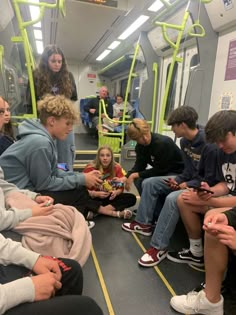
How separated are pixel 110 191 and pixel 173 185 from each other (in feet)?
3.00

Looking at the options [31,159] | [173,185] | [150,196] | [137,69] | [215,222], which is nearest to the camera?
[215,222]

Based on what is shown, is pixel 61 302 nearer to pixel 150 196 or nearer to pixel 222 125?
pixel 222 125

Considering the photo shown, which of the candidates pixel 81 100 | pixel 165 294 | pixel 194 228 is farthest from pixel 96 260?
pixel 81 100

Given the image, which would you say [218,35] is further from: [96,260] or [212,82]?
[96,260]

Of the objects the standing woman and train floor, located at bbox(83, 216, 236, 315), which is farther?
the standing woman

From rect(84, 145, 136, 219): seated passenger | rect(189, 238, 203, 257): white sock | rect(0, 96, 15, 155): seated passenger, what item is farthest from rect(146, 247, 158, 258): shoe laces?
rect(0, 96, 15, 155): seated passenger

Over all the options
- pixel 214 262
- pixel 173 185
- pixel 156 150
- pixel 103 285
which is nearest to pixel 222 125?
pixel 214 262

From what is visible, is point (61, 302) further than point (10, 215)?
No

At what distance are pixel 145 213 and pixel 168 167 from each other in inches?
22.6

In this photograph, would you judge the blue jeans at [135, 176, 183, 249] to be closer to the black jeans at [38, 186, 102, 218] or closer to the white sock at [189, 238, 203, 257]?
the white sock at [189, 238, 203, 257]

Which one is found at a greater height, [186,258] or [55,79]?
[55,79]

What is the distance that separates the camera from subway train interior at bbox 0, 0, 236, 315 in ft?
6.14

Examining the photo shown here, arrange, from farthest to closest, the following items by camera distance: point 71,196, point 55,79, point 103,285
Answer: point 55,79, point 71,196, point 103,285

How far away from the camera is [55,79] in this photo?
2.71 metres
